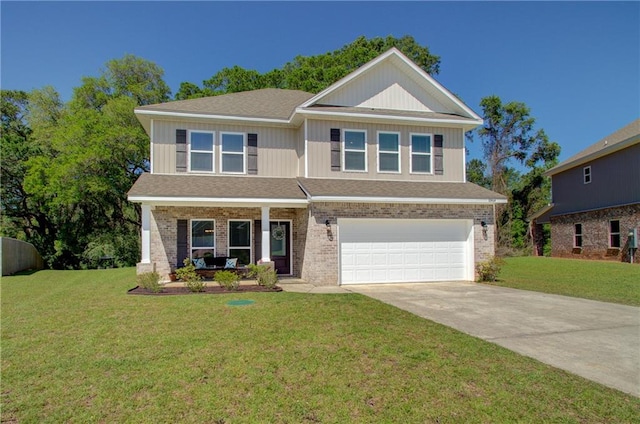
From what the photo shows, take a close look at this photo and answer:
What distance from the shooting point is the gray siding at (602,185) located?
21.4 metres

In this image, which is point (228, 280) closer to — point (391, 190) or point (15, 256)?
point (391, 190)

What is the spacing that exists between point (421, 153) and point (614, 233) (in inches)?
608

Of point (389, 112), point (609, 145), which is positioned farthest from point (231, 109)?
point (609, 145)

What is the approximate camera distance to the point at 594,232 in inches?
952

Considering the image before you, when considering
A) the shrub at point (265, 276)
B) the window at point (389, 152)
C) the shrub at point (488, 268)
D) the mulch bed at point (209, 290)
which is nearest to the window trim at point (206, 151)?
the shrub at point (265, 276)

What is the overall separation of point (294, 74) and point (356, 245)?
17.9 m

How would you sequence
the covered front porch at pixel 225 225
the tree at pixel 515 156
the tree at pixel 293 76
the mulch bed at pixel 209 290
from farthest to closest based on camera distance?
the tree at pixel 515 156 < the tree at pixel 293 76 < the covered front porch at pixel 225 225 < the mulch bed at pixel 209 290

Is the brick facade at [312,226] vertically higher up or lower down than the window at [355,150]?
lower down

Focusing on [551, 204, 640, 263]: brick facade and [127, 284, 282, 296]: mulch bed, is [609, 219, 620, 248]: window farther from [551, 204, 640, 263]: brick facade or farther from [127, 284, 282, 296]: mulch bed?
[127, 284, 282, 296]: mulch bed

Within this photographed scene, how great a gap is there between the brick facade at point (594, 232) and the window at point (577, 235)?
0.17m

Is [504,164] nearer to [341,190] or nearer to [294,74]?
[294,74]

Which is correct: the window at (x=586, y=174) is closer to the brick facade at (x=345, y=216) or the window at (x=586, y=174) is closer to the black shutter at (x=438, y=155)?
the brick facade at (x=345, y=216)

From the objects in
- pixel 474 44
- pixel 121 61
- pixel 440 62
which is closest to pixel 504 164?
pixel 440 62

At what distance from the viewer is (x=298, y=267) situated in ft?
48.5
